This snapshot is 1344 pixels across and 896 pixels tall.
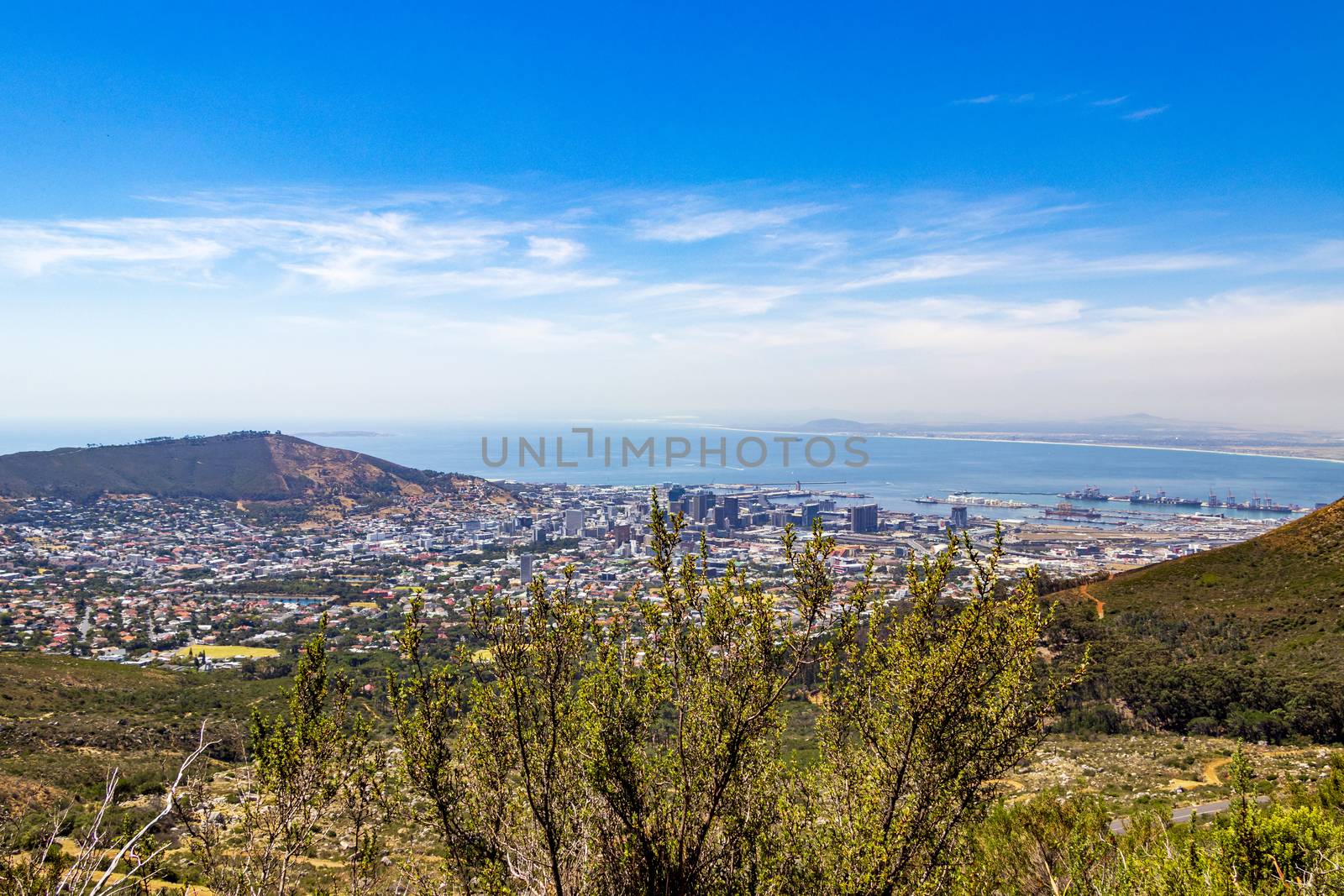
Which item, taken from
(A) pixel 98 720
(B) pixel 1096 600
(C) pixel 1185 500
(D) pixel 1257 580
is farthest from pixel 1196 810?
(C) pixel 1185 500

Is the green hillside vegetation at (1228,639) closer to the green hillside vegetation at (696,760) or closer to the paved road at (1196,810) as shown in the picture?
the paved road at (1196,810)

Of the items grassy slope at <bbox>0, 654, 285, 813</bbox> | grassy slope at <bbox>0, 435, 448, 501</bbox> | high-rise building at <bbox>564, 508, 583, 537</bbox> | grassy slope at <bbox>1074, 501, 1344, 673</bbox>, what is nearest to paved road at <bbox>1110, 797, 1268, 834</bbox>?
grassy slope at <bbox>1074, 501, 1344, 673</bbox>

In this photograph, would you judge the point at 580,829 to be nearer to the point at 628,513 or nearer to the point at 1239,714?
the point at 1239,714

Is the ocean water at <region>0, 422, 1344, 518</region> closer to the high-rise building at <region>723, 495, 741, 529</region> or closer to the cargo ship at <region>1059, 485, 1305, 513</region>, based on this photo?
the cargo ship at <region>1059, 485, 1305, 513</region>

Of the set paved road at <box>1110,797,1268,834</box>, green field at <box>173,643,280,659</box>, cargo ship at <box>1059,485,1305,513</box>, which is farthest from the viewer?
cargo ship at <box>1059,485,1305,513</box>

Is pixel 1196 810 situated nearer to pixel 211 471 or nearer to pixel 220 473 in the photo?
pixel 220 473

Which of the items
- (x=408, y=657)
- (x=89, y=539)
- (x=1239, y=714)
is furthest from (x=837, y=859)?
(x=89, y=539)
